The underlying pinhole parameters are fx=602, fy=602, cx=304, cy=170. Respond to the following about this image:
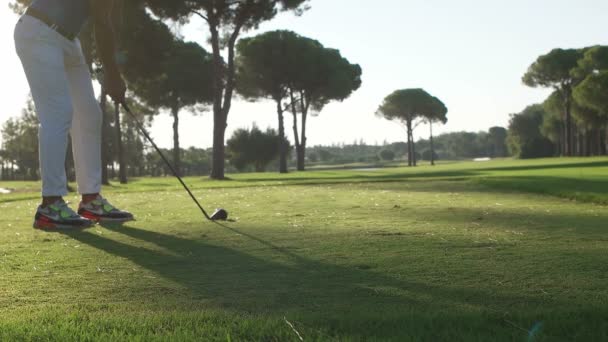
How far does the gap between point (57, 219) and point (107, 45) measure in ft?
5.08

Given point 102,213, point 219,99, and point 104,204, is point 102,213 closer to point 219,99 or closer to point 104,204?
point 104,204

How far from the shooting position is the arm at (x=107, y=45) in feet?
16.7

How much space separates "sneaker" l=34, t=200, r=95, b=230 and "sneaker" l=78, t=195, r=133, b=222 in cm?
50

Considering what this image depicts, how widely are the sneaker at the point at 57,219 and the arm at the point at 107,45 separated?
3.57ft

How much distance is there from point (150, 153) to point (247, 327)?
3843 inches

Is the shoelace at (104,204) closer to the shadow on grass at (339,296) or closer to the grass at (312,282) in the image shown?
the grass at (312,282)

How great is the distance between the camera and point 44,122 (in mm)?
5059

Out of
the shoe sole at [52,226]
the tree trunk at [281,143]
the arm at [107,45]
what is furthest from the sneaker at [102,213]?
the tree trunk at [281,143]

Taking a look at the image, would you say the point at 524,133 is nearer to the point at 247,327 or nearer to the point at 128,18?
the point at 128,18

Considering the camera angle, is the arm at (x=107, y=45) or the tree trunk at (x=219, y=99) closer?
the arm at (x=107, y=45)

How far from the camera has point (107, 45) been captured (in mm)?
5230

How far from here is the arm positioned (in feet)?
16.7

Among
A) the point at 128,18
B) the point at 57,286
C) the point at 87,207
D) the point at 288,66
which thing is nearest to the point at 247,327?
the point at 57,286

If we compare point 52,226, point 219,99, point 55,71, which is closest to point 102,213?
point 52,226
